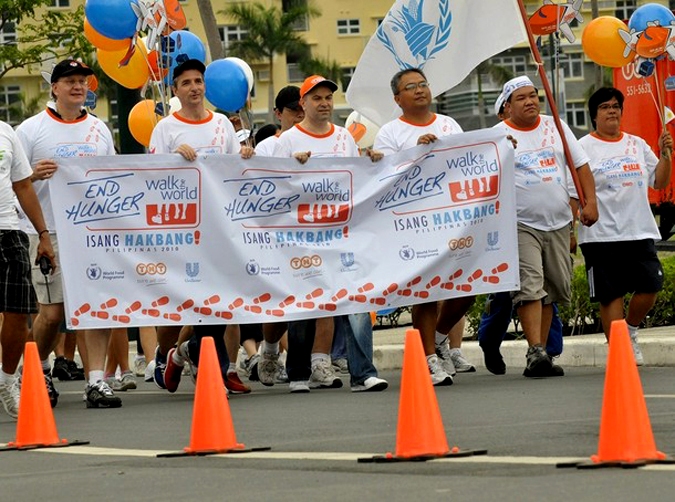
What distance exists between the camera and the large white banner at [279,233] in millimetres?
12148

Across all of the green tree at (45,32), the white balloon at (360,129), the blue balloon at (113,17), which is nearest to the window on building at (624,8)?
the green tree at (45,32)

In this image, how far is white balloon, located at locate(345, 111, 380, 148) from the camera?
18.7 m

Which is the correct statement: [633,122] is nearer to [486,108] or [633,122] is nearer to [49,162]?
[49,162]

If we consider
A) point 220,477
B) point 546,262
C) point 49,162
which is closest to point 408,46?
point 546,262

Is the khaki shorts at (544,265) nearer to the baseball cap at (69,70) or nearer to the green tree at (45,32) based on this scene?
the baseball cap at (69,70)

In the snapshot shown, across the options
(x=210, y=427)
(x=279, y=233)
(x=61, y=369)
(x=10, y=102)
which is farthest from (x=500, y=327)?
(x=10, y=102)

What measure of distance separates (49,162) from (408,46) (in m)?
3.36

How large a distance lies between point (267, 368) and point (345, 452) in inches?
214

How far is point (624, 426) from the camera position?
6965 millimetres

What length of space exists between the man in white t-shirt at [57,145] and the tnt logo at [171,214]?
0.52m

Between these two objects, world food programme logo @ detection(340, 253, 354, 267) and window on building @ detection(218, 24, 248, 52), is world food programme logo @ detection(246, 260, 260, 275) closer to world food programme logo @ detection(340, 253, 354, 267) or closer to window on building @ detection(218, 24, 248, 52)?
world food programme logo @ detection(340, 253, 354, 267)

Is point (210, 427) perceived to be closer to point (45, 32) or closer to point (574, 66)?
point (45, 32)

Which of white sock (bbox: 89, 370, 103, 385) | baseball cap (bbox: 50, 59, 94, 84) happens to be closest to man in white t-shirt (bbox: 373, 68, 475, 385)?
baseball cap (bbox: 50, 59, 94, 84)

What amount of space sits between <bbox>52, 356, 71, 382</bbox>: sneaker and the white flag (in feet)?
11.9
